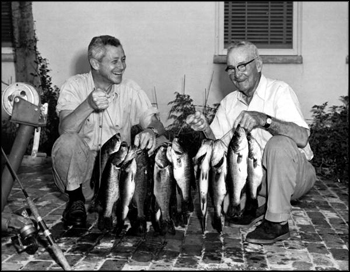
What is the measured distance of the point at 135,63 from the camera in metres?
9.43

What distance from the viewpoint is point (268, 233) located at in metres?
4.99

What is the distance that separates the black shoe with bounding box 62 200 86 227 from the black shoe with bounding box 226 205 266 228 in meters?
1.30

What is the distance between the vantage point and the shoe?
196 inches

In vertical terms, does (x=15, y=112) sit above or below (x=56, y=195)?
above

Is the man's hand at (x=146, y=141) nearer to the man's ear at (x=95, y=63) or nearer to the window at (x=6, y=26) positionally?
the man's ear at (x=95, y=63)

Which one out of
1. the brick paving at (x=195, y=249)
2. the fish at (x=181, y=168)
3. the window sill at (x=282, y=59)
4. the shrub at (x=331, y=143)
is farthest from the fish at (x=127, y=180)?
the window sill at (x=282, y=59)

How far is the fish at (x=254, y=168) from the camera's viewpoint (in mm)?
4852

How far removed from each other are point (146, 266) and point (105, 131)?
176cm

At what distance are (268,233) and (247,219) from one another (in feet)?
1.98

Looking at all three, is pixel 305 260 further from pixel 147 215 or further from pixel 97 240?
pixel 97 240

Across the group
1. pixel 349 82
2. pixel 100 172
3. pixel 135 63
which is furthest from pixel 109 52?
pixel 349 82

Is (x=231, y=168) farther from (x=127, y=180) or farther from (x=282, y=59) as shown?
(x=282, y=59)

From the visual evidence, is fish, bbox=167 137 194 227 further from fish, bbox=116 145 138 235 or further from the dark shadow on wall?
the dark shadow on wall

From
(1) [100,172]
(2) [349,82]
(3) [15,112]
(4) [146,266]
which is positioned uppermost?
(2) [349,82]
